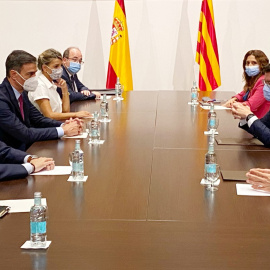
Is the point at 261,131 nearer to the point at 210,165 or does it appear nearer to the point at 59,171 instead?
the point at 210,165

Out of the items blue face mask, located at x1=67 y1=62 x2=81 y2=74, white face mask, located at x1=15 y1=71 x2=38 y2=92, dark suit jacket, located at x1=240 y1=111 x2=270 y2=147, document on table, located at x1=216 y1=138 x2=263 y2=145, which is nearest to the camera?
dark suit jacket, located at x1=240 y1=111 x2=270 y2=147

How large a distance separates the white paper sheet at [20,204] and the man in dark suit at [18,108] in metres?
1.34

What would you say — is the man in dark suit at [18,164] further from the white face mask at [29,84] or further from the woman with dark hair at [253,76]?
the woman with dark hair at [253,76]

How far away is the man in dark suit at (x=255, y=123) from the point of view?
352cm

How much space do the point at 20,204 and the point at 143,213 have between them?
543mm

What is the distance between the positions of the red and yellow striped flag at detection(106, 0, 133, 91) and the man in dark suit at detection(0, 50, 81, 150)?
12.6ft

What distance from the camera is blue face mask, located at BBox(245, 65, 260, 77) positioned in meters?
5.45

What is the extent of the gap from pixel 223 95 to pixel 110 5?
8.74 feet

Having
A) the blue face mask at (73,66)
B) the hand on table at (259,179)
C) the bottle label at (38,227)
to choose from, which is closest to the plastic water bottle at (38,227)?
the bottle label at (38,227)

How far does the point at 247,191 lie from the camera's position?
2543 millimetres

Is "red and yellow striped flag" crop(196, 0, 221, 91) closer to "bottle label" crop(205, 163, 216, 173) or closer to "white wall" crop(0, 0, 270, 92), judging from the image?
"white wall" crop(0, 0, 270, 92)

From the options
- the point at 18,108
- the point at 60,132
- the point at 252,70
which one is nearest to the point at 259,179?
the point at 60,132

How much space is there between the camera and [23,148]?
3.87m

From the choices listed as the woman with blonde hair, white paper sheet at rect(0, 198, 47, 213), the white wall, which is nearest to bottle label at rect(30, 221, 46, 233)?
white paper sheet at rect(0, 198, 47, 213)
